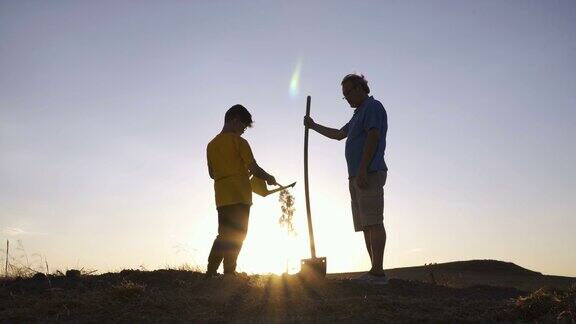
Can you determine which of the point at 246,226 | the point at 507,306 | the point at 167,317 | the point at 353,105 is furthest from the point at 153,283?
the point at 507,306

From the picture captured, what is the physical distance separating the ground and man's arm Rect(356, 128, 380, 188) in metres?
1.10

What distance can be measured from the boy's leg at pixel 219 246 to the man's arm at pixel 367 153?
161 cm

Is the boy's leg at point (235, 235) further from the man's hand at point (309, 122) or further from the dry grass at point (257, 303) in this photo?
the man's hand at point (309, 122)

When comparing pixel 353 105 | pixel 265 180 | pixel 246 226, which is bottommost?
pixel 246 226

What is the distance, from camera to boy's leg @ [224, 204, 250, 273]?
7141 millimetres

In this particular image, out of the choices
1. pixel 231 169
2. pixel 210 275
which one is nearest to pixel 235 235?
pixel 210 275

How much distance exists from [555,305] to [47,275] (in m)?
5.51

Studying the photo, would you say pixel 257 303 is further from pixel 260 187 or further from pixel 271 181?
pixel 260 187

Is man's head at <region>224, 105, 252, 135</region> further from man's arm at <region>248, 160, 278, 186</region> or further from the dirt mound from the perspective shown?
the dirt mound

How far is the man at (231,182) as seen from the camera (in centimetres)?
715

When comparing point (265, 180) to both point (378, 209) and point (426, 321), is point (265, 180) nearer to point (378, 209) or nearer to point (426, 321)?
point (378, 209)

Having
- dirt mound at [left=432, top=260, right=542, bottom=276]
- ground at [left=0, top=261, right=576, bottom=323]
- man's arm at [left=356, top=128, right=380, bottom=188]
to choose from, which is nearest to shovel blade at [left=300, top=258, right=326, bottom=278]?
ground at [left=0, top=261, right=576, bottom=323]

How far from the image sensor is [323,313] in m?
4.81

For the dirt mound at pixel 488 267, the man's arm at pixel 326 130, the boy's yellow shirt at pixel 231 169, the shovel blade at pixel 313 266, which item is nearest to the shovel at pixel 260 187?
the boy's yellow shirt at pixel 231 169
